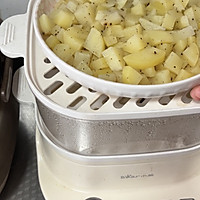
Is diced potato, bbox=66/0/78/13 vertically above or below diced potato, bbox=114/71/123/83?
above

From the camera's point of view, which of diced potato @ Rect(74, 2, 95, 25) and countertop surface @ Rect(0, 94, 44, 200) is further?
countertop surface @ Rect(0, 94, 44, 200)

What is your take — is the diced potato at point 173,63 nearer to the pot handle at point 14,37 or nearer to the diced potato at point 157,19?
the diced potato at point 157,19

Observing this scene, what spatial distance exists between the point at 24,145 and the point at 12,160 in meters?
0.05

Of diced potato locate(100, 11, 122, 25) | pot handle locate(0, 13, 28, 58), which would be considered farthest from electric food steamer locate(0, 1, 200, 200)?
diced potato locate(100, 11, 122, 25)

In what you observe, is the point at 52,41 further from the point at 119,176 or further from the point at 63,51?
the point at 119,176

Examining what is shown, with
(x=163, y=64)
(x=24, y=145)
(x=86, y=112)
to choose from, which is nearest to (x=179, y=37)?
(x=163, y=64)

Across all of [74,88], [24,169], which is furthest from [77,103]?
[24,169]

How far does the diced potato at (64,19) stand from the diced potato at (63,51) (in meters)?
0.04

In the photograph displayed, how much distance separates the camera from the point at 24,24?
2.24ft

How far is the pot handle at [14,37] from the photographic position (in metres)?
0.64

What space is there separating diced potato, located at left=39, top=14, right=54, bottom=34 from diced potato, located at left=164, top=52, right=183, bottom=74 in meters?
0.18

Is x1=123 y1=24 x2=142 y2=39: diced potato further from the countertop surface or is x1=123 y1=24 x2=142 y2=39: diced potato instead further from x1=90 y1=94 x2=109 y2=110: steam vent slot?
the countertop surface

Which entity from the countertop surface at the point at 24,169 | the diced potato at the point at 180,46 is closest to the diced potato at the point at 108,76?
the diced potato at the point at 180,46

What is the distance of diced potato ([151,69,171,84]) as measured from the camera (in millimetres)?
567
